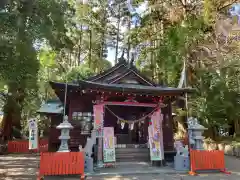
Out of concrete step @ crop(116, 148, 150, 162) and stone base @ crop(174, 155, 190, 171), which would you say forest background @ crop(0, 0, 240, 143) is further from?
stone base @ crop(174, 155, 190, 171)

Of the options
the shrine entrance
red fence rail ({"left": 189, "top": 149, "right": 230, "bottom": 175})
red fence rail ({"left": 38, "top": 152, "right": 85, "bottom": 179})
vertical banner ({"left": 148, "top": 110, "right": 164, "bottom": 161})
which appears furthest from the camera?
the shrine entrance

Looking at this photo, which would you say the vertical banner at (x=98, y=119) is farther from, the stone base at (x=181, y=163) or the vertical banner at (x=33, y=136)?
the stone base at (x=181, y=163)

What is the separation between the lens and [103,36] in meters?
26.7

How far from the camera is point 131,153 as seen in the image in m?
10.7

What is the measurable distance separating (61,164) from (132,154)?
3970 millimetres

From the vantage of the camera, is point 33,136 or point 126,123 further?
point 126,123

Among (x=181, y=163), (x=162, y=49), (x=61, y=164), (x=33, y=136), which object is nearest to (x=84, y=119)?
(x=33, y=136)

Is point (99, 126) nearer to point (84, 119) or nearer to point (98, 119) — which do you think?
point (98, 119)

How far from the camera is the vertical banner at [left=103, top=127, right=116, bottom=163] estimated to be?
9.26m

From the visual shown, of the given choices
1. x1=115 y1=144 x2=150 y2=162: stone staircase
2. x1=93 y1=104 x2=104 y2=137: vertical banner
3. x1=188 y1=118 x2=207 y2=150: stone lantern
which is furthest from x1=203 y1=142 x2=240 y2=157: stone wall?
x1=93 y1=104 x2=104 y2=137: vertical banner

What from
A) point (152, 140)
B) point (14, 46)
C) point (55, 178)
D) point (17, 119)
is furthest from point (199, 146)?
point (17, 119)

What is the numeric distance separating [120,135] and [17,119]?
35.3 ft

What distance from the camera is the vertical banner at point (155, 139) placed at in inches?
388

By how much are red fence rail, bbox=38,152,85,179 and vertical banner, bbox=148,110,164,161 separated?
11.1ft
